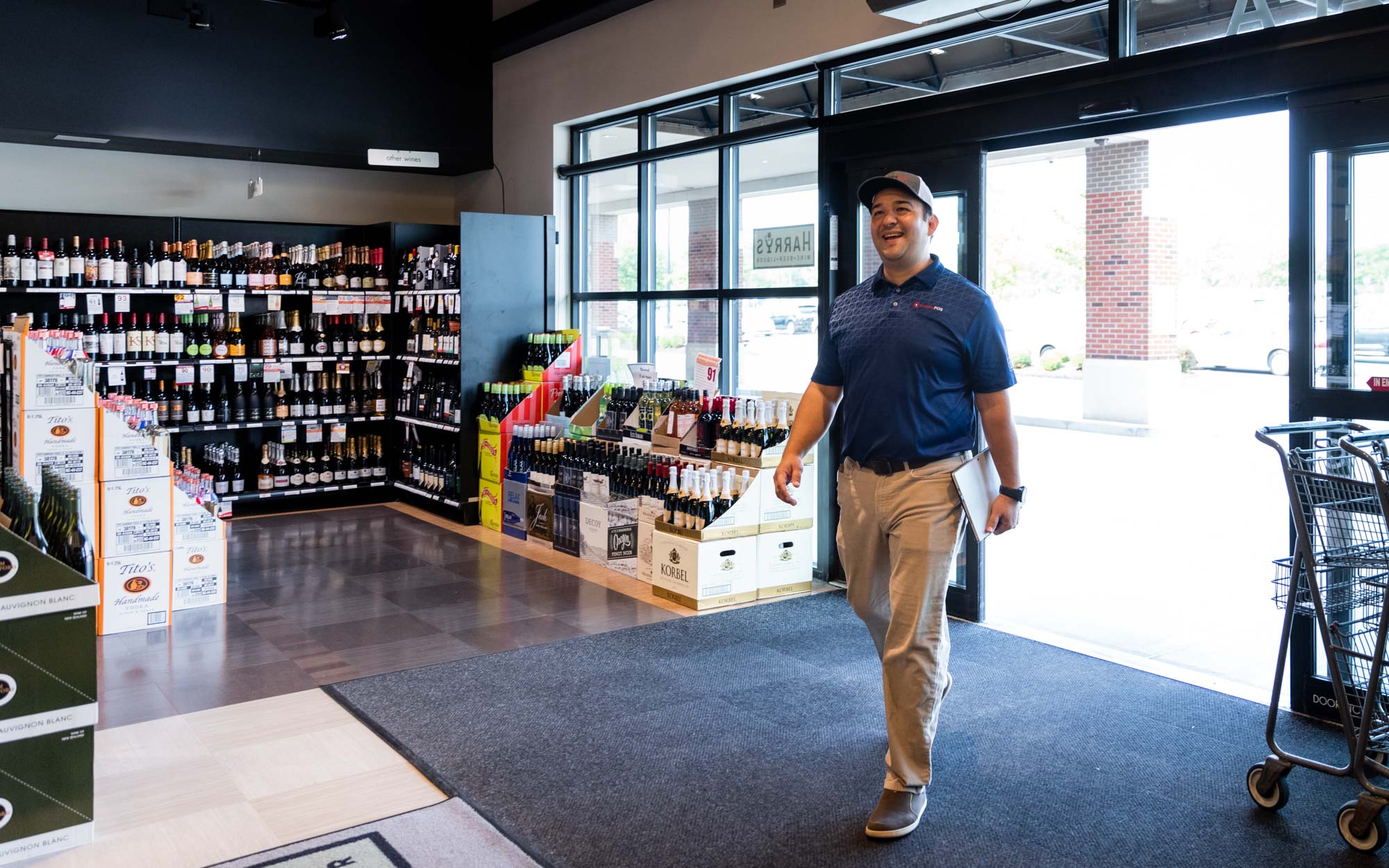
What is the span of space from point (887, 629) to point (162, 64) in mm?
6994

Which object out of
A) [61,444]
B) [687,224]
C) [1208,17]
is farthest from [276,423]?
[1208,17]

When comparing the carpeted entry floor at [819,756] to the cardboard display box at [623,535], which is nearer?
the carpeted entry floor at [819,756]

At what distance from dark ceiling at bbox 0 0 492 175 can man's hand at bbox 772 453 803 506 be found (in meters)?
6.14

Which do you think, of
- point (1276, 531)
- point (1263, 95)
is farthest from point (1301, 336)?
point (1276, 531)

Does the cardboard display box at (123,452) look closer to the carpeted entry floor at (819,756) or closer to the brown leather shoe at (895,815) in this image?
the carpeted entry floor at (819,756)

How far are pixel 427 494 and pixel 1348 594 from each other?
6735mm

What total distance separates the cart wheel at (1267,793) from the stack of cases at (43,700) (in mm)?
3398

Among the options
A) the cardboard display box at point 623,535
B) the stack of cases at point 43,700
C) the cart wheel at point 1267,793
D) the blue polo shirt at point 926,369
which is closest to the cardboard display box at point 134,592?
the cardboard display box at point 623,535

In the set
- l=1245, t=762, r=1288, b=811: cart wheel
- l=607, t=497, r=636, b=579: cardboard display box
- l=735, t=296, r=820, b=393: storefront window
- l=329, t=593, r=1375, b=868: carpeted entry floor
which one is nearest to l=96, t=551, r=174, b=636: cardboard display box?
l=329, t=593, r=1375, b=868: carpeted entry floor

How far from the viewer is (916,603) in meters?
3.34

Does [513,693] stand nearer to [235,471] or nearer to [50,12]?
[235,471]

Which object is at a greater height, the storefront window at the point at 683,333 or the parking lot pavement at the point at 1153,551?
the storefront window at the point at 683,333

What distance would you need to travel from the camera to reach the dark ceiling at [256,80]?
7.55 m

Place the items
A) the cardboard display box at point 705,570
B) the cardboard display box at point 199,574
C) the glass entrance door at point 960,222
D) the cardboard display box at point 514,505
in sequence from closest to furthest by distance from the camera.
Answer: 1. the glass entrance door at point 960,222
2. the cardboard display box at point 199,574
3. the cardboard display box at point 705,570
4. the cardboard display box at point 514,505
